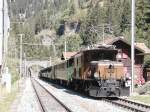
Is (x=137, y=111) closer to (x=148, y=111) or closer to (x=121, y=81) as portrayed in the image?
(x=148, y=111)

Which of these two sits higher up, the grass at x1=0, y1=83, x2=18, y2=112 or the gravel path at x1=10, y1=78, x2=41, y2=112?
the grass at x1=0, y1=83, x2=18, y2=112

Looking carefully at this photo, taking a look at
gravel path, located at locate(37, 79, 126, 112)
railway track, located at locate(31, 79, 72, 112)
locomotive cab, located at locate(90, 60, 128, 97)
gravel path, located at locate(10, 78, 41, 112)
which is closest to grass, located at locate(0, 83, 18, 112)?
gravel path, located at locate(10, 78, 41, 112)

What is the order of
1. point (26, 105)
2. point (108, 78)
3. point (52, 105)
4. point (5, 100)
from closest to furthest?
point (52, 105), point (26, 105), point (108, 78), point (5, 100)

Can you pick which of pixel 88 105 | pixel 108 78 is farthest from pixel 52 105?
pixel 108 78

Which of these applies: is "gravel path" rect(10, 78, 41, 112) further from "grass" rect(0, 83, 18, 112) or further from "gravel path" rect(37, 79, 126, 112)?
"gravel path" rect(37, 79, 126, 112)

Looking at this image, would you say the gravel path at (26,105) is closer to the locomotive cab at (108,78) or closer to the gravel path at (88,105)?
the gravel path at (88,105)

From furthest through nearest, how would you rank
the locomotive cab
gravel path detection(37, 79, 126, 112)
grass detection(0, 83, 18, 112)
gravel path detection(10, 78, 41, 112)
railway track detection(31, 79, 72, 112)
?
1. the locomotive cab
2. gravel path detection(10, 78, 41, 112)
3. grass detection(0, 83, 18, 112)
4. railway track detection(31, 79, 72, 112)
5. gravel path detection(37, 79, 126, 112)

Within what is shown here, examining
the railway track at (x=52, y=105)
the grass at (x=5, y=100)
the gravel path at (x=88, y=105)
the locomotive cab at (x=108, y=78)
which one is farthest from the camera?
the locomotive cab at (x=108, y=78)

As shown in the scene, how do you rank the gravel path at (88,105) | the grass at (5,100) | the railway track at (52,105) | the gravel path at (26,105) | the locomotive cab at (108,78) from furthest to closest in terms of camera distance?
the locomotive cab at (108,78), the gravel path at (26,105), the grass at (5,100), the railway track at (52,105), the gravel path at (88,105)

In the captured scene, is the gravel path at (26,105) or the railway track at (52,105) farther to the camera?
the gravel path at (26,105)

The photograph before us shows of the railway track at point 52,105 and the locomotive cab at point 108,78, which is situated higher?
the locomotive cab at point 108,78

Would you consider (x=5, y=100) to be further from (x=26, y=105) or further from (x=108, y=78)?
(x=108, y=78)

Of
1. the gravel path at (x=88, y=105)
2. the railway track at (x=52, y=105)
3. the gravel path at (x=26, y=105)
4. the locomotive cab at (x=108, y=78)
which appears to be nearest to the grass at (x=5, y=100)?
the gravel path at (x=26, y=105)

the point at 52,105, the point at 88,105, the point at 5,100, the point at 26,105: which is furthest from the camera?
the point at 5,100
